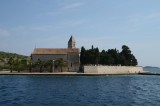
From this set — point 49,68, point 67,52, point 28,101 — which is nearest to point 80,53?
point 67,52

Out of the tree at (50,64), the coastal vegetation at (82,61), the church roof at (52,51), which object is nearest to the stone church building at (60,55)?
the church roof at (52,51)

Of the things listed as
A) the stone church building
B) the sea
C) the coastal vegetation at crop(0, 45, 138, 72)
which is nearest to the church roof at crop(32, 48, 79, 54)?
the stone church building

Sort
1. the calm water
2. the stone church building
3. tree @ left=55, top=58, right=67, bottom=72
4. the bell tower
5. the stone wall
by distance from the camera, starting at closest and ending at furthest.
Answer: the calm water
the stone wall
tree @ left=55, top=58, right=67, bottom=72
the stone church building
the bell tower

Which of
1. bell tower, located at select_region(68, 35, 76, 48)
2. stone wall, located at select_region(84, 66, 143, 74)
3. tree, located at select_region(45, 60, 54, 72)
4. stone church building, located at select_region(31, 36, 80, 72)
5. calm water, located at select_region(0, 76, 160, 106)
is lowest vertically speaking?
calm water, located at select_region(0, 76, 160, 106)

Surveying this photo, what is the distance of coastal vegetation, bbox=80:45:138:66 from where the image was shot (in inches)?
3430

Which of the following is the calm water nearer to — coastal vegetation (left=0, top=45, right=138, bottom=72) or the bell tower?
coastal vegetation (left=0, top=45, right=138, bottom=72)

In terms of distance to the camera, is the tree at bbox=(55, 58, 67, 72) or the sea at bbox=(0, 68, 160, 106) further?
the tree at bbox=(55, 58, 67, 72)

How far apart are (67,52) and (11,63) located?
15.5 m

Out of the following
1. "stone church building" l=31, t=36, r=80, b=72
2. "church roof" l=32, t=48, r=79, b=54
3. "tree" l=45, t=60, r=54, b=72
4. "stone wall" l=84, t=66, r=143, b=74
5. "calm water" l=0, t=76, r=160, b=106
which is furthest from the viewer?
"church roof" l=32, t=48, r=79, b=54

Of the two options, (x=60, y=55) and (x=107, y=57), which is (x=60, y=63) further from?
(x=107, y=57)

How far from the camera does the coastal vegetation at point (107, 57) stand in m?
87.1

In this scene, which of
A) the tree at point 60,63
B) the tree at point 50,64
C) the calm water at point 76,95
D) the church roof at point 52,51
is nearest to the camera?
the calm water at point 76,95

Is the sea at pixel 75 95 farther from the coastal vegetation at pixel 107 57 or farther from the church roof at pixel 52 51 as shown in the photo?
the church roof at pixel 52 51

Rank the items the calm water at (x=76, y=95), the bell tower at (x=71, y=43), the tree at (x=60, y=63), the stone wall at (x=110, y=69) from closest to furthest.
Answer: the calm water at (x=76, y=95) < the stone wall at (x=110, y=69) < the tree at (x=60, y=63) < the bell tower at (x=71, y=43)
